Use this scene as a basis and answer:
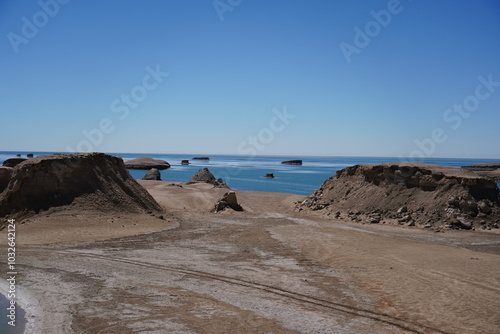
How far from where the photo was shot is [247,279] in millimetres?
10641

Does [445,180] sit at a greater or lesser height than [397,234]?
greater

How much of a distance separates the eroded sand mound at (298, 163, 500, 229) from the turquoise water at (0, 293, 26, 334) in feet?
64.4

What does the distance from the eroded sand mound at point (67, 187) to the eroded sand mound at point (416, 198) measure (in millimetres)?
13446

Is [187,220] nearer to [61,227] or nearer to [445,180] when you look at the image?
[61,227]

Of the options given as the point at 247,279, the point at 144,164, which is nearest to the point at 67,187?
the point at 247,279

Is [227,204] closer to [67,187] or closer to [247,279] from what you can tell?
[67,187]

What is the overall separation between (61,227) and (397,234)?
15.4 m

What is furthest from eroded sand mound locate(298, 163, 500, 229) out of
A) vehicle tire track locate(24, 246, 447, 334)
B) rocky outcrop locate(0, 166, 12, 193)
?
rocky outcrop locate(0, 166, 12, 193)

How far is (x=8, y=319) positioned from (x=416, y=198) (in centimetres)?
2213

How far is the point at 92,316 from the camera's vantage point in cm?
780

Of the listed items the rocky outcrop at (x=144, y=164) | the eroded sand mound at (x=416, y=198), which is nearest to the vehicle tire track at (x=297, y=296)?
the eroded sand mound at (x=416, y=198)

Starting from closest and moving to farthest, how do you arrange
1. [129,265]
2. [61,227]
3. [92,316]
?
[92,316] → [129,265] → [61,227]

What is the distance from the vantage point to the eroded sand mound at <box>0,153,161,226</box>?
750 inches

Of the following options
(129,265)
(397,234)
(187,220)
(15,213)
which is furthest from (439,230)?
(15,213)
